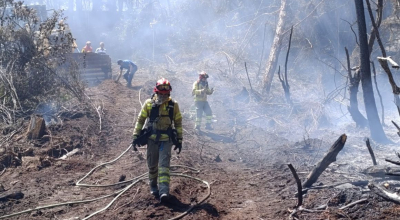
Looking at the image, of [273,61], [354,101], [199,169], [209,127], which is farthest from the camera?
[273,61]

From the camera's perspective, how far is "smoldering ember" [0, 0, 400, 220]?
227 inches

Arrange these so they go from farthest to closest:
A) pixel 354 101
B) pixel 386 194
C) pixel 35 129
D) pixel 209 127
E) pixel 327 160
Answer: pixel 209 127 < pixel 354 101 < pixel 35 129 < pixel 327 160 < pixel 386 194

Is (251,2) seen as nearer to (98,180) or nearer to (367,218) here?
(98,180)

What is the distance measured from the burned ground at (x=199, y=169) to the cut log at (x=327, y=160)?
0.26m

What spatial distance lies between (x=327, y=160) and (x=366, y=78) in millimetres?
4974

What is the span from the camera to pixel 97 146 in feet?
30.5

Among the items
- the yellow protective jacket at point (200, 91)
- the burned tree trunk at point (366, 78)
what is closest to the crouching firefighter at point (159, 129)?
the yellow protective jacket at point (200, 91)

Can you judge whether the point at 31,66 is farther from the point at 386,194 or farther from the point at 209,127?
the point at 386,194

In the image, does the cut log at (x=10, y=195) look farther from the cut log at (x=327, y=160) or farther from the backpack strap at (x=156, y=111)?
the cut log at (x=327, y=160)

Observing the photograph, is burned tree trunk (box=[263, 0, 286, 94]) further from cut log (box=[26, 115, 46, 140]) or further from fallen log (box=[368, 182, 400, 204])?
fallen log (box=[368, 182, 400, 204])

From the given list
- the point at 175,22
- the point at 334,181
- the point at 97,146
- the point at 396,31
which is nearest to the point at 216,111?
the point at 97,146

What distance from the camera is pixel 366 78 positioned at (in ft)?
32.4

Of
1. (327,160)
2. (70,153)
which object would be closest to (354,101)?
(327,160)

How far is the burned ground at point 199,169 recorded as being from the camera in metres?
5.54
